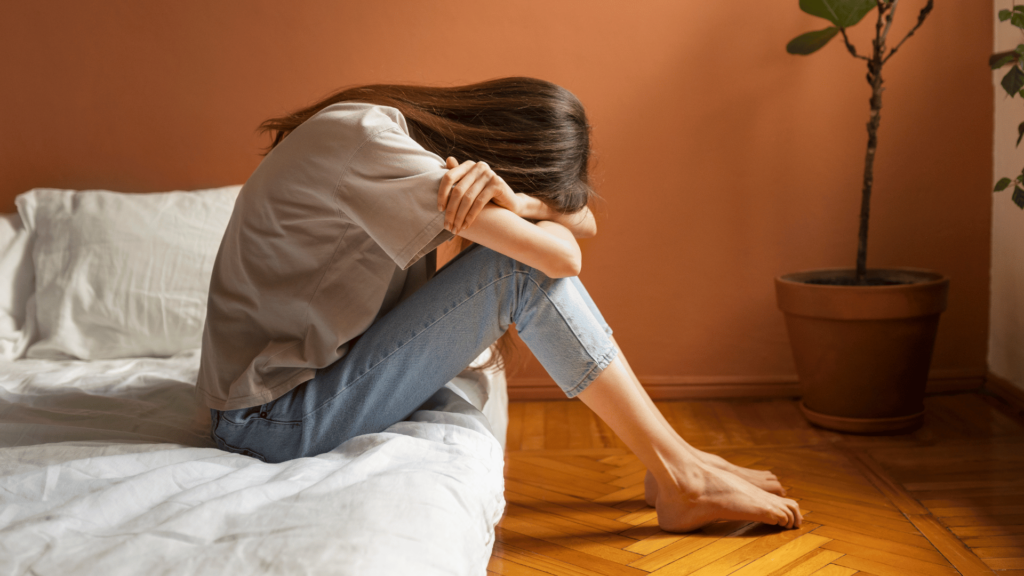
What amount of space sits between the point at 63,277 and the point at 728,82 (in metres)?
1.70

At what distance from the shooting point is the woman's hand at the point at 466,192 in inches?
35.1

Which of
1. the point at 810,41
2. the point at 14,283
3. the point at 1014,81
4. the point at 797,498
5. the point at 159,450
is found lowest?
the point at 797,498

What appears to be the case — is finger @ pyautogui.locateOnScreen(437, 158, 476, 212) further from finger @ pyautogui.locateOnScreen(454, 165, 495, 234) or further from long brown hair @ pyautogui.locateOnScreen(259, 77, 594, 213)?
long brown hair @ pyautogui.locateOnScreen(259, 77, 594, 213)

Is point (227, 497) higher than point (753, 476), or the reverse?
point (227, 497)

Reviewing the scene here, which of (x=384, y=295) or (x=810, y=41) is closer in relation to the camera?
(x=384, y=295)

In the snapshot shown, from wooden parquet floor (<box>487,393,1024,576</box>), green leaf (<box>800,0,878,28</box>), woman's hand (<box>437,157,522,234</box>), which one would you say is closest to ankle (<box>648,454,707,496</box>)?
wooden parquet floor (<box>487,393,1024,576</box>)

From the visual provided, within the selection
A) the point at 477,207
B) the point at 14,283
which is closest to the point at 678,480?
the point at 477,207

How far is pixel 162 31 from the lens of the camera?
1.93 m

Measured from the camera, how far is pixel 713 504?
1.19 metres

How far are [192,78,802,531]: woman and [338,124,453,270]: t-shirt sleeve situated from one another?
0.06 m

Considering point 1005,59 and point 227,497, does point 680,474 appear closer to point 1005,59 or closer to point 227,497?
point 227,497

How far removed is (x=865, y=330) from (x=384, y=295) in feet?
3.88

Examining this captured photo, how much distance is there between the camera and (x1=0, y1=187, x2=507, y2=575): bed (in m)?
0.69

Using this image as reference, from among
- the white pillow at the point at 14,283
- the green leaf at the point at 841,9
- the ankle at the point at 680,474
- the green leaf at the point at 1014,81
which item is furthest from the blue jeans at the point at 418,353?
the green leaf at the point at 841,9
